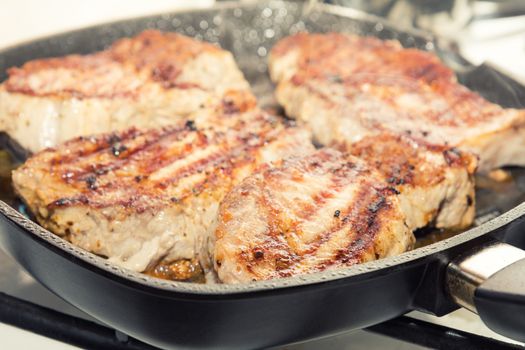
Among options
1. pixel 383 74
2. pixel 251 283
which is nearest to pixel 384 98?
pixel 383 74

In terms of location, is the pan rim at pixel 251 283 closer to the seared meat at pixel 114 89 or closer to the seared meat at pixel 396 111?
the seared meat at pixel 396 111

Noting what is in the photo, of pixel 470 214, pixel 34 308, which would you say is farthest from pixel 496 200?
pixel 34 308

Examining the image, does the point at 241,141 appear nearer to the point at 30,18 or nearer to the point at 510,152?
the point at 510,152

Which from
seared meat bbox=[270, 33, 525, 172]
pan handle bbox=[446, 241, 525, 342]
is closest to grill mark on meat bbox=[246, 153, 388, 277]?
pan handle bbox=[446, 241, 525, 342]

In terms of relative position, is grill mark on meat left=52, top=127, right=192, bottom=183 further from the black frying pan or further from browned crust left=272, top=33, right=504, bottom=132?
browned crust left=272, top=33, right=504, bottom=132

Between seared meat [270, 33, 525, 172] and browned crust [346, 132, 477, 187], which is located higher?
seared meat [270, 33, 525, 172]

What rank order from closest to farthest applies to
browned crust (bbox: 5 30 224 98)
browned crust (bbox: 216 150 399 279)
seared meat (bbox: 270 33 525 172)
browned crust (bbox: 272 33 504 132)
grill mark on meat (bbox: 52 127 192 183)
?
browned crust (bbox: 216 150 399 279)
grill mark on meat (bbox: 52 127 192 183)
seared meat (bbox: 270 33 525 172)
browned crust (bbox: 272 33 504 132)
browned crust (bbox: 5 30 224 98)
